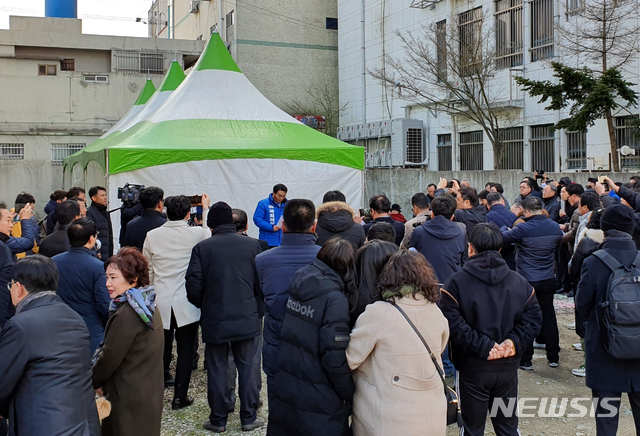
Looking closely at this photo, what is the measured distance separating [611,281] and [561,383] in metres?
2.30

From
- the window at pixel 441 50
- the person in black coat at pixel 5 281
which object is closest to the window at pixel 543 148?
the window at pixel 441 50

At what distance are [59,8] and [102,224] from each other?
25550 millimetres

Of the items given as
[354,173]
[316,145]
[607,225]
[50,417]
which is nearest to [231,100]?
[316,145]

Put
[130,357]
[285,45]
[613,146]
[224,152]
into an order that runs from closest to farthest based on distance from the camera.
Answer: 1. [130,357]
2. [224,152]
3. [613,146]
4. [285,45]

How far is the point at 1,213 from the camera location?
5.34 m

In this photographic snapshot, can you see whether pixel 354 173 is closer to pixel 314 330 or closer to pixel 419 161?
pixel 314 330

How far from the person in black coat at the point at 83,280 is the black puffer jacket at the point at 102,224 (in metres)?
3.10

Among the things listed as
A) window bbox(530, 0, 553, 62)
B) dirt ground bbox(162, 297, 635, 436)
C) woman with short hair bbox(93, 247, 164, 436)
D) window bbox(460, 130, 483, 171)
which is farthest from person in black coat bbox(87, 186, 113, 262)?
window bbox(460, 130, 483, 171)

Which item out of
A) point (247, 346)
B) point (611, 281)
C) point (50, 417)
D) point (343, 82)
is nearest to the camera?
point (50, 417)

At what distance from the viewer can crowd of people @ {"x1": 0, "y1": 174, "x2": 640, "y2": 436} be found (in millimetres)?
2850

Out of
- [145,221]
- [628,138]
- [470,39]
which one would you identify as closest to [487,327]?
[145,221]

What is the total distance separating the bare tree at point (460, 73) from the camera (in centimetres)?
1822

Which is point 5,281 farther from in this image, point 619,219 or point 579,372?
point 579,372

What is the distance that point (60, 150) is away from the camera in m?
22.7
